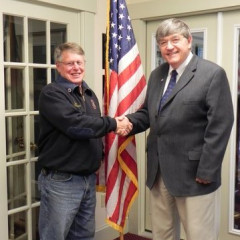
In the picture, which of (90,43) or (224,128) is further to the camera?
(90,43)

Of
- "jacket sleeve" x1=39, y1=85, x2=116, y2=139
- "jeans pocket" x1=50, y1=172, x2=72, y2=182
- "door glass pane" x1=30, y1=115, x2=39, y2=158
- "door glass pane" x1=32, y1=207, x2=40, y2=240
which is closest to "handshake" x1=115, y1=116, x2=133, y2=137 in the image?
"jacket sleeve" x1=39, y1=85, x2=116, y2=139

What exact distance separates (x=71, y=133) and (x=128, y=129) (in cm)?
39

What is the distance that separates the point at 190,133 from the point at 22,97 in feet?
3.77

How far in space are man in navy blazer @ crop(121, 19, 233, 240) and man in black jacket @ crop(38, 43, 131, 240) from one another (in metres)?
0.32

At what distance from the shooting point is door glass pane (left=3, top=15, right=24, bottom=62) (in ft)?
7.59

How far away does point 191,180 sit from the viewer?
1.91 m

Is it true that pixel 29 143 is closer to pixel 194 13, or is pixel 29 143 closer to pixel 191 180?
pixel 191 180

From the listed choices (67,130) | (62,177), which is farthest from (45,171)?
(67,130)

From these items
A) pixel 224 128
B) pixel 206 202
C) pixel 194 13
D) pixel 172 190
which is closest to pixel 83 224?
pixel 172 190

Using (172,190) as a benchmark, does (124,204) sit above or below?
below

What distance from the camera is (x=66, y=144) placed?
1.96 meters

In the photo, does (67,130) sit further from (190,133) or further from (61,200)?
(190,133)

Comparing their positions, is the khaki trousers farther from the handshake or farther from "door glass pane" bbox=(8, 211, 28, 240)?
"door glass pane" bbox=(8, 211, 28, 240)

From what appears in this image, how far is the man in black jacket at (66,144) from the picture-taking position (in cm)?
193
